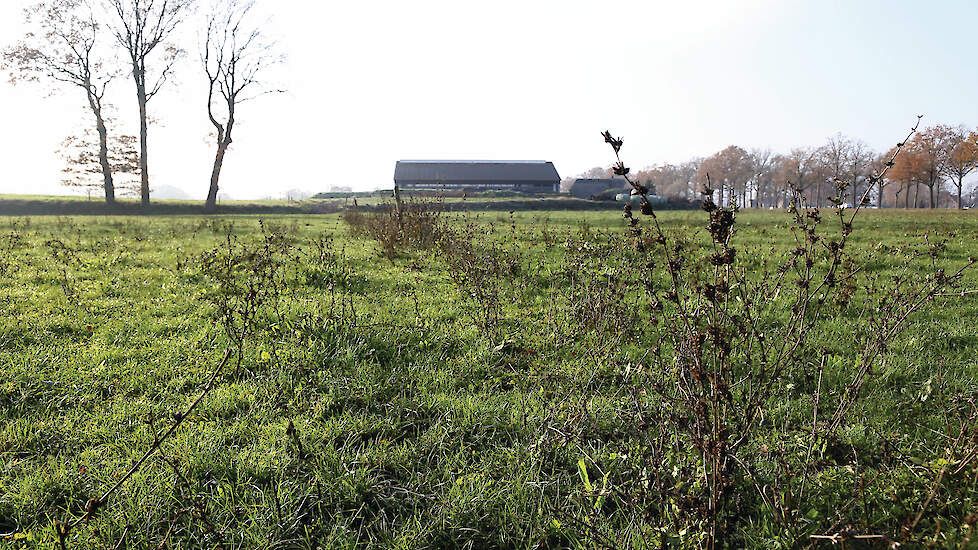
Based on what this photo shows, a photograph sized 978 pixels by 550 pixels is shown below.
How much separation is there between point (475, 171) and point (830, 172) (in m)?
42.7

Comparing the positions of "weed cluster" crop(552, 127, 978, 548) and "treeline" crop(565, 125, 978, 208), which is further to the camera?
"treeline" crop(565, 125, 978, 208)

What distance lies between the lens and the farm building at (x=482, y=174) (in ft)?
225

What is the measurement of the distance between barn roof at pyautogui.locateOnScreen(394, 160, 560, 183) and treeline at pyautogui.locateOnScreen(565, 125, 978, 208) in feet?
46.5

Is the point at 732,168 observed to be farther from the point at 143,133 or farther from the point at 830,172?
the point at 143,133

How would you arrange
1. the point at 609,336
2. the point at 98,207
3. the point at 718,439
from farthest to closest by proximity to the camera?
the point at 98,207, the point at 609,336, the point at 718,439

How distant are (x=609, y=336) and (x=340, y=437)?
2905mm

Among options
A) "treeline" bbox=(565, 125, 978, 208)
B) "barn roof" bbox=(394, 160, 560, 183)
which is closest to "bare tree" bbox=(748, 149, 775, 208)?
"treeline" bbox=(565, 125, 978, 208)

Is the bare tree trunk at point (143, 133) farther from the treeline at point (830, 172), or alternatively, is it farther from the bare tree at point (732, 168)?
the bare tree at point (732, 168)

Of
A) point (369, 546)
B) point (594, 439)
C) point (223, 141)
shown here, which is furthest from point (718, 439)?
point (223, 141)

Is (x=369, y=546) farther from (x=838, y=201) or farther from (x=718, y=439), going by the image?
(x=838, y=201)

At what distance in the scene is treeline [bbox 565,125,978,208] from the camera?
4228cm

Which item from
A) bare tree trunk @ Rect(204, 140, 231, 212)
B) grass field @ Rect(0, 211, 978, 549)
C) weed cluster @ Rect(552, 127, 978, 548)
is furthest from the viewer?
bare tree trunk @ Rect(204, 140, 231, 212)

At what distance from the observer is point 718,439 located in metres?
2.08

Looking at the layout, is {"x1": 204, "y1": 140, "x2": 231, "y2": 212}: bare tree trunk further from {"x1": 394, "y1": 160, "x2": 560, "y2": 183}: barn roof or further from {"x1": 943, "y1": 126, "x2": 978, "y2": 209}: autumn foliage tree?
{"x1": 943, "y1": 126, "x2": 978, "y2": 209}: autumn foliage tree
